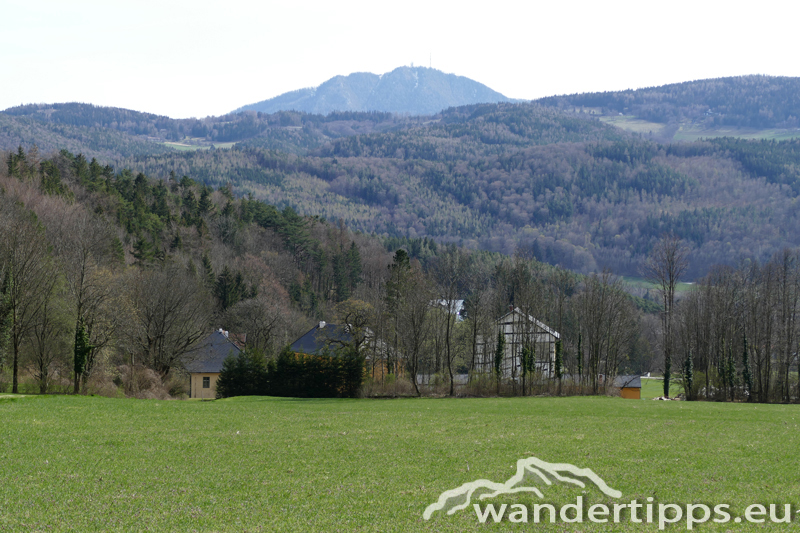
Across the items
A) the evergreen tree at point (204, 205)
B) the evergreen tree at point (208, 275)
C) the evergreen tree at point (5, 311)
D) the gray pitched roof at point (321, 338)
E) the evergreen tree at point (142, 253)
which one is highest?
the evergreen tree at point (204, 205)

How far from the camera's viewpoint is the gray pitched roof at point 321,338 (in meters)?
64.0

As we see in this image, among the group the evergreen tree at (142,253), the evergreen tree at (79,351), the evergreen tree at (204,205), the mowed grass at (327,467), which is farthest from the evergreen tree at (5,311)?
the evergreen tree at (204,205)

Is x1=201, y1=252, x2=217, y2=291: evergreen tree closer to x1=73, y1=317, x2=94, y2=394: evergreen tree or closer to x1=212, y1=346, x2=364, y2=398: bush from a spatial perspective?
x1=212, y1=346, x2=364, y2=398: bush

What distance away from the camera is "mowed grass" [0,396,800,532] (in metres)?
11.9

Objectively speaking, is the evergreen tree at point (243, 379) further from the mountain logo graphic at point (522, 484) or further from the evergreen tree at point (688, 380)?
the mountain logo graphic at point (522, 484)

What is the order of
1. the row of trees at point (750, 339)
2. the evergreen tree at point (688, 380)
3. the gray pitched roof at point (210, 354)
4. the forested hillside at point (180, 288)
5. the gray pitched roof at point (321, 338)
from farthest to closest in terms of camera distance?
1. the gray pitched roof at point (210, 354)
2. the gray pitched roof at point (321, 338)
3. the evergreen tree at point (688, 380)
4. the row of trees at point (750, 339)
5. the forested hillside at point (180, 288)

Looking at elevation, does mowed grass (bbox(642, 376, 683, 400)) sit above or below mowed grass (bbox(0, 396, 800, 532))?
below

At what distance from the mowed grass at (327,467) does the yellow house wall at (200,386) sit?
44.2m

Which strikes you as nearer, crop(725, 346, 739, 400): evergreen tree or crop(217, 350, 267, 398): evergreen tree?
crop(217, 350, 267, 398): evergreen tree

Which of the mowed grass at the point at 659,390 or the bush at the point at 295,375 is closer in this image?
the bush at the point at 295,375

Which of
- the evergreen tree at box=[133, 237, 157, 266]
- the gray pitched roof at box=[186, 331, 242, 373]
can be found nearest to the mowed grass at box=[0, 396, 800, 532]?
the gray pitched roof at box=[186, 331, 242, 373]

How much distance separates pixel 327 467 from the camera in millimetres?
16406

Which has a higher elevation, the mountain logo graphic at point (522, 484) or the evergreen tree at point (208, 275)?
the evergreen tree at point (208, 275)

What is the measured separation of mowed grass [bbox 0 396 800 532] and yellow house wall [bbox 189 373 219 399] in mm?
44166
